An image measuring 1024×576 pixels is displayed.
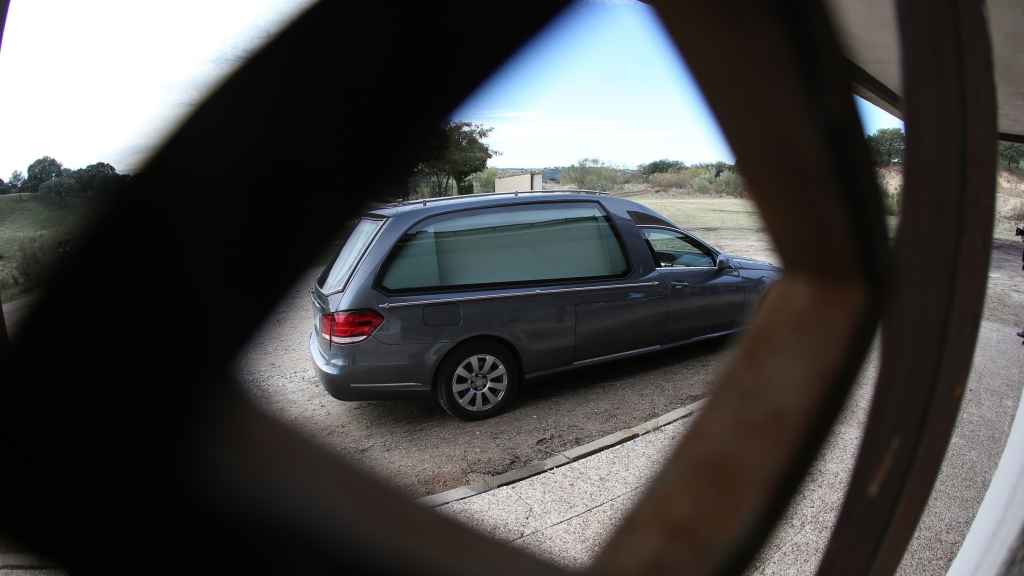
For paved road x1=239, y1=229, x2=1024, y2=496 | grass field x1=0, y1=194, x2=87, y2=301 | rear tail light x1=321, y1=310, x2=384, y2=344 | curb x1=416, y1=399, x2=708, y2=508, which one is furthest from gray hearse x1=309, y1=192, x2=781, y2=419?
grass field x1=0, y1=194, x2=87, y2=301

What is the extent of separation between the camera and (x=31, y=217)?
691mm

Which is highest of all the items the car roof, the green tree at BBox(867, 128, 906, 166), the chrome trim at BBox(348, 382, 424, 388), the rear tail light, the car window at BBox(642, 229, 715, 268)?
the green tree at BBox(867, 128, 906, 166)

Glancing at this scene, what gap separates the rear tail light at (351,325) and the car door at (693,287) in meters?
2.51

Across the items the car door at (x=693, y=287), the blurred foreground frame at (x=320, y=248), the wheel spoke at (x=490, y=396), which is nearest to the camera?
the blurred foreground frame at (x=320, y=248)

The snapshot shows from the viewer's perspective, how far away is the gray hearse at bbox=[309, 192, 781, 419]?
4293 millimetres

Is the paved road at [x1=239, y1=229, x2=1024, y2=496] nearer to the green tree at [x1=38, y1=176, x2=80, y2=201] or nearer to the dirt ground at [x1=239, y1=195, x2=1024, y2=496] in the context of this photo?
the dirt ground at [x1=239, y1=195, x2=1024, y2=496]

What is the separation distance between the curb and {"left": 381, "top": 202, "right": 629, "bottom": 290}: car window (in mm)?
1326

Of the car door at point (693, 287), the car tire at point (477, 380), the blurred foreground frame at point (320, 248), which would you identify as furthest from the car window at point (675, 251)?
the blurred foreground frame at point (320, 248)

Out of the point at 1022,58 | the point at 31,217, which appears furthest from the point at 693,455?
the point at 1022,58

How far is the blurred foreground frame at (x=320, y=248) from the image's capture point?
0.47 m

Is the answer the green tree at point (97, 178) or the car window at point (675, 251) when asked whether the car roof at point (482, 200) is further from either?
the green tree at point (97, 178)

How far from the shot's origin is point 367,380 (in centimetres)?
433

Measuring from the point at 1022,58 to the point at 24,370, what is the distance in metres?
3.41

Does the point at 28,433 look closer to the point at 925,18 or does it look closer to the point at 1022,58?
the point at 925,18
